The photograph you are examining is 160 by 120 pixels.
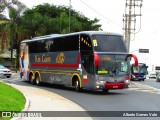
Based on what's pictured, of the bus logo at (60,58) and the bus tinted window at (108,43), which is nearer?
the bus tinted window at (108,43)

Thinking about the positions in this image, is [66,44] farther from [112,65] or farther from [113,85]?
[113,85]

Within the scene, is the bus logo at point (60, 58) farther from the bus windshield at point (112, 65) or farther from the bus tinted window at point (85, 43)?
the bus windshield at point (112, 65)

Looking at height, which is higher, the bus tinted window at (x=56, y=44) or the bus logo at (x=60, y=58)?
the bus tinted window at (x=56, y=44)

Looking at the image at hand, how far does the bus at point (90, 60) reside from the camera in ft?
78.7

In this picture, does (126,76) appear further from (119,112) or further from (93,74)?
(119,112)

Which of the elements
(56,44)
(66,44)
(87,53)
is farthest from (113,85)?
(56,44)

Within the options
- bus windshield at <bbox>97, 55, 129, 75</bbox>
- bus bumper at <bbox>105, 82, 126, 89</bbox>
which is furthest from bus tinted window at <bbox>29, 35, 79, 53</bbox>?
bus bumper at <bbox>105, 82, 126, 89</bbox>

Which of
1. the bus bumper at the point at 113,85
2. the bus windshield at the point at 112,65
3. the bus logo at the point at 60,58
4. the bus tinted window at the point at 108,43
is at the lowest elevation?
the bus bumper at the point at 113,85

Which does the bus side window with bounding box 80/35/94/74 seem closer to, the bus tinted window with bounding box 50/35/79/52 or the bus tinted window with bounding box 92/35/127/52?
the bus tinted window with bounding box 92/35/127/52

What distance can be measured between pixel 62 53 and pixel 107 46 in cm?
457

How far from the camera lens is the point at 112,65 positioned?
24.3 m

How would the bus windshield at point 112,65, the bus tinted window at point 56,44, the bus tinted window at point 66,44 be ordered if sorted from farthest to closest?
the bus tinted window at point 56,44, the bus tinted window at point 66,44, the bus windshield at point 112,65

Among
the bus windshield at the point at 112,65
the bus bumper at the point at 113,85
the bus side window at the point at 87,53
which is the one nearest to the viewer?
the bus windshield at the point at 112,65

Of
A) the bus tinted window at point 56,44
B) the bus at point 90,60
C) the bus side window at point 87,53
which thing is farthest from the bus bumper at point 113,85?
the bus tinted window at point 56,44
